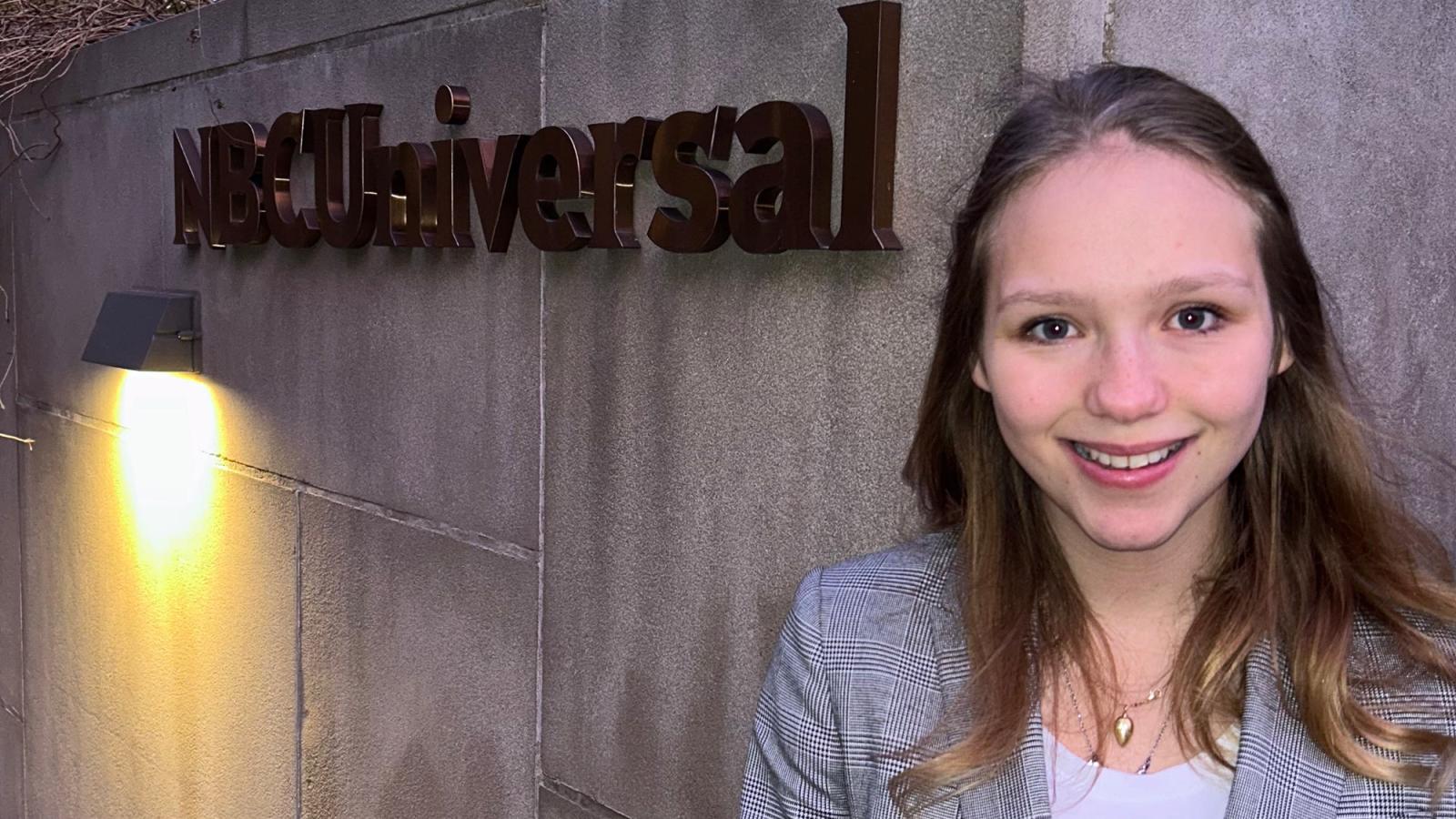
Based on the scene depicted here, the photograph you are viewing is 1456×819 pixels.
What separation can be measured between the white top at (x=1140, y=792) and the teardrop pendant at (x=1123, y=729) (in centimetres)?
4

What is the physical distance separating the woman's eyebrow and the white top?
53 centimetres

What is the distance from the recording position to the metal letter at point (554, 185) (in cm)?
311

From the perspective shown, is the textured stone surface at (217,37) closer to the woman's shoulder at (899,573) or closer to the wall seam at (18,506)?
the wall seam at (18,506)

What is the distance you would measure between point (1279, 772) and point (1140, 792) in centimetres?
16

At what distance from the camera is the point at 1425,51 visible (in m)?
2.60

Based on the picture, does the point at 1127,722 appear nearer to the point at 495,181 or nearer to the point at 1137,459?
the point at 1137,459

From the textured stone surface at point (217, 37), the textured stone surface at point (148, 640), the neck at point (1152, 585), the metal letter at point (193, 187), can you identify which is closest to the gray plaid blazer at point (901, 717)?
the neck at point (1152, 585)

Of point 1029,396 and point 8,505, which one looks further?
point 8,505

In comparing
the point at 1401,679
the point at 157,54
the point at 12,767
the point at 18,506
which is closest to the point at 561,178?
the point at 1401,679

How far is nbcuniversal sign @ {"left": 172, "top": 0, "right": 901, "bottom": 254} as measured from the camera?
2445 millimetres

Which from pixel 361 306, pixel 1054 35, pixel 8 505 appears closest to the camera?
pixel 1054 35

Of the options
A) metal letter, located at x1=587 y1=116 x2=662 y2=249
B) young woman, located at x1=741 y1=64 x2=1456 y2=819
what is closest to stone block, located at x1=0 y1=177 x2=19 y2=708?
metal letter, located at x1=587 y1=116 x2=662 y2=249

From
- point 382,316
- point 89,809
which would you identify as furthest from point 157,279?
point 89,809

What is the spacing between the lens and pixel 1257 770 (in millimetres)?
1668
